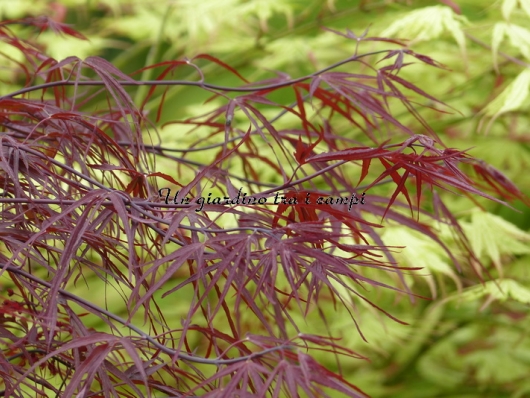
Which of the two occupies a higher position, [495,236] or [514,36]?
[514,36]

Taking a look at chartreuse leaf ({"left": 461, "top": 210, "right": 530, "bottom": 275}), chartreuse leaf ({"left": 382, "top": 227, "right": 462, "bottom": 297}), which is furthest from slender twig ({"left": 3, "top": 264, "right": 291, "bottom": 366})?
chartreuse leaf ({"left": 461, "top": 210, "right": 530, "bottom": 275})

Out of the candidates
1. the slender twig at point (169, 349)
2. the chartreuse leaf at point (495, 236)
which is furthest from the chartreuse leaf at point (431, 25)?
the slender twig at point (169, 349)

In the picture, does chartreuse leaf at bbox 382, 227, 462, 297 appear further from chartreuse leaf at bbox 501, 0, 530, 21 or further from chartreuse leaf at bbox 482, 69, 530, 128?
chartreuse leaf at bbox 501, 0, 530, 21

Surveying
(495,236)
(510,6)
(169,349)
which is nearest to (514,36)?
(510,6)

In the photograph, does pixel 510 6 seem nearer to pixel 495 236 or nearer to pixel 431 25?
pixel 431 25

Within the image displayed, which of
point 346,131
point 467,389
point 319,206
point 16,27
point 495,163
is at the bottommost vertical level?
point 467,389

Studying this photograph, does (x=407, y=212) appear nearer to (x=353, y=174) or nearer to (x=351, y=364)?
(x=353, y=174)

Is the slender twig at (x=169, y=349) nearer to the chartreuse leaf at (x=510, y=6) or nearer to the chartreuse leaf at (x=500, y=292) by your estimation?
the chartreuse leaf at (x=500, y=292)

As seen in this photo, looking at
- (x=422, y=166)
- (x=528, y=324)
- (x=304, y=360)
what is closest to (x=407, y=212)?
(x=528, y=324)
